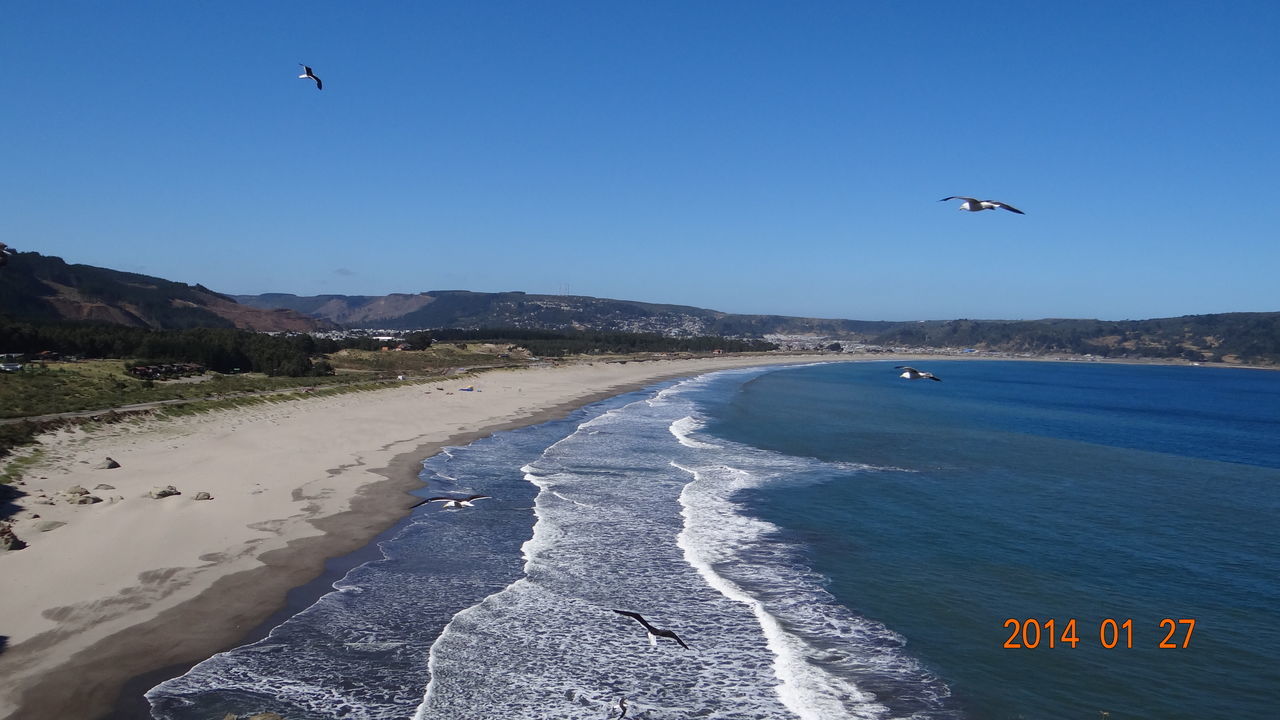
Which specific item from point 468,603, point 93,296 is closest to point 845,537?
point 468,603

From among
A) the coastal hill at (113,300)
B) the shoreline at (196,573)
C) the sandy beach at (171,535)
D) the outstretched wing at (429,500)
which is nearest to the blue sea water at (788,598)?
the outstretched wing at (429,500)

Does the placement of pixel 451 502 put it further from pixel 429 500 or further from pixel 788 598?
pixel 788 598

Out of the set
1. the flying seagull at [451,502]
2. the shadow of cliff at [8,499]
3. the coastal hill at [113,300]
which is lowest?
the flying seagull at [451,502]

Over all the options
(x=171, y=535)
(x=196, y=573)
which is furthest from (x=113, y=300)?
(x=196, y=573)

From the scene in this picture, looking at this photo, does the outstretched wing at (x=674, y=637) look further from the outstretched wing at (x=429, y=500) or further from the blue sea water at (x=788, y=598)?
the outstretched wing at (x=429, y=500)

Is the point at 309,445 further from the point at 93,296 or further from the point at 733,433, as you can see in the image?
the point at 93,296
